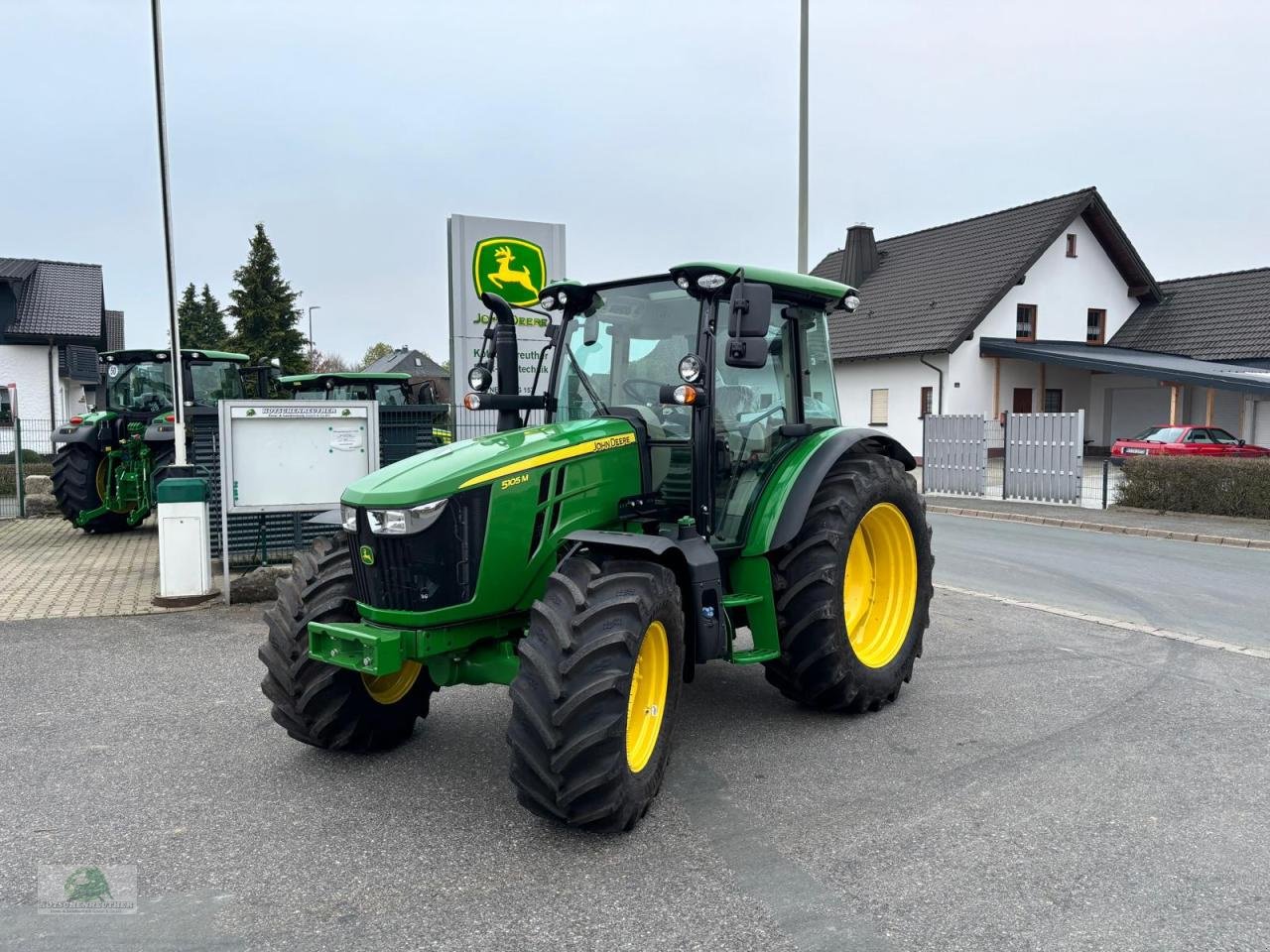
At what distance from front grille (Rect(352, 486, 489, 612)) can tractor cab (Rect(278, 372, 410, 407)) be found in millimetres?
12322

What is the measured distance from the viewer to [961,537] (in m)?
13.3

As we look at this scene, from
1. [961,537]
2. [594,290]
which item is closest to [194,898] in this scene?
[594,290]

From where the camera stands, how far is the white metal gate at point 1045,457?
56.0ft

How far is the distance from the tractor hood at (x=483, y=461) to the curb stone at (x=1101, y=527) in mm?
9980

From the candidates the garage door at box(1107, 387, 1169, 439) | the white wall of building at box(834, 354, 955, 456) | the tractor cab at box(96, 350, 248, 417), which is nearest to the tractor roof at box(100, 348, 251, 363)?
the tractor cab at box(96, 350, 248, 417)

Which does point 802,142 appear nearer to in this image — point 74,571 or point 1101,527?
point 1101,527

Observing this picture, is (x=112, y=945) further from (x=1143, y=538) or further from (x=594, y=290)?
(x=1143, y=538)

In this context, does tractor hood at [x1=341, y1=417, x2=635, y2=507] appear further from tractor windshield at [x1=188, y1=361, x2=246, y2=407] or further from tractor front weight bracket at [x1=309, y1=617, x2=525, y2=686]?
tractor windshield at [x1=188, y1=361, x2=246, y2=407]

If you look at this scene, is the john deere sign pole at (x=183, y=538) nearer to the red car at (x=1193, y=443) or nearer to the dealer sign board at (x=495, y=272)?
the dealer sign board at (x=495, y=272)

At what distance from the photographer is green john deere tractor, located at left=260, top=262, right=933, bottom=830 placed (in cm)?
372

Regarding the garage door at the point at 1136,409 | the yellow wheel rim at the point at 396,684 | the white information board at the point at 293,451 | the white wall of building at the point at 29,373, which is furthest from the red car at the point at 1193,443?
the white wall of building at the point at 29,373

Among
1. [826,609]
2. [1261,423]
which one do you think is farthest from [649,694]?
[1261,423]

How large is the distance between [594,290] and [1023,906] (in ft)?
11.0

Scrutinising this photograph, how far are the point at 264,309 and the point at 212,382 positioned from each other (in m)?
36.6
